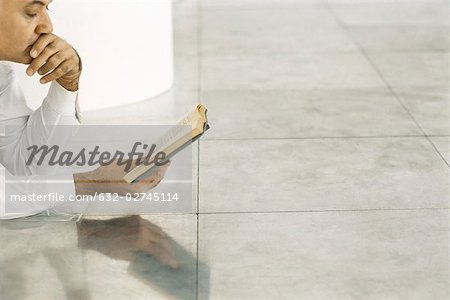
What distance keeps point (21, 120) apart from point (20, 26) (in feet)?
1.17

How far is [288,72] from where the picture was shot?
165 inches

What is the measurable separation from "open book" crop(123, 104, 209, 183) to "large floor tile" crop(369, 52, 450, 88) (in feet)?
5.81

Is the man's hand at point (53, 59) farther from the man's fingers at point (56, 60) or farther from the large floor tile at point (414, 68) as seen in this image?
the large floor tile at point (414, 68)

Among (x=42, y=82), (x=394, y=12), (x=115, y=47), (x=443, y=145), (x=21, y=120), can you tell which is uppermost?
(x=42, y=82)

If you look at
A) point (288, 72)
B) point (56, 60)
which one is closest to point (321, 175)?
point (56, 60)

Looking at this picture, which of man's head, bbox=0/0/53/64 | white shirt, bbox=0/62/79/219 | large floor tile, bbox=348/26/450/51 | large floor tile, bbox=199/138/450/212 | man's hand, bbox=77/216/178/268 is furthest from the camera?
large floor tile, bbox=348/26/450/51

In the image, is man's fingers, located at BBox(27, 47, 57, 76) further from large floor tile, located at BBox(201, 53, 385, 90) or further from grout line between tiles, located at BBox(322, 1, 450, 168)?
large floor tile, located at BBox(201, 53, 385, 90)

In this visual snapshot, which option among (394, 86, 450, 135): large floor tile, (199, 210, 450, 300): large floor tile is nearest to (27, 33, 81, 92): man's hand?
(199, 210, 450, 300): large floor tile

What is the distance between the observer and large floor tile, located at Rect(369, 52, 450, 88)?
13.1 feet

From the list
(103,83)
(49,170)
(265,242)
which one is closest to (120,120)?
(103,83)

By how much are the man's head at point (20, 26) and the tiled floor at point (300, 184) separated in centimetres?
A: 52

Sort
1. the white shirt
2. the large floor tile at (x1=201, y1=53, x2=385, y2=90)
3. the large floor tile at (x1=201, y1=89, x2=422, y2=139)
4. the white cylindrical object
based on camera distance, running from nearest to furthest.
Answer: the white shirt
the large floor tile at (x1=201, y1=89, x2=422, y2=139)
the white cylindrical object
the large floor tile at (x1=201, y1=53, x2=385, y2=90)

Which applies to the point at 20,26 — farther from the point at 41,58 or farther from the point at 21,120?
the point at 21,120

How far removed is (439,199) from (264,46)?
2.24 meters
